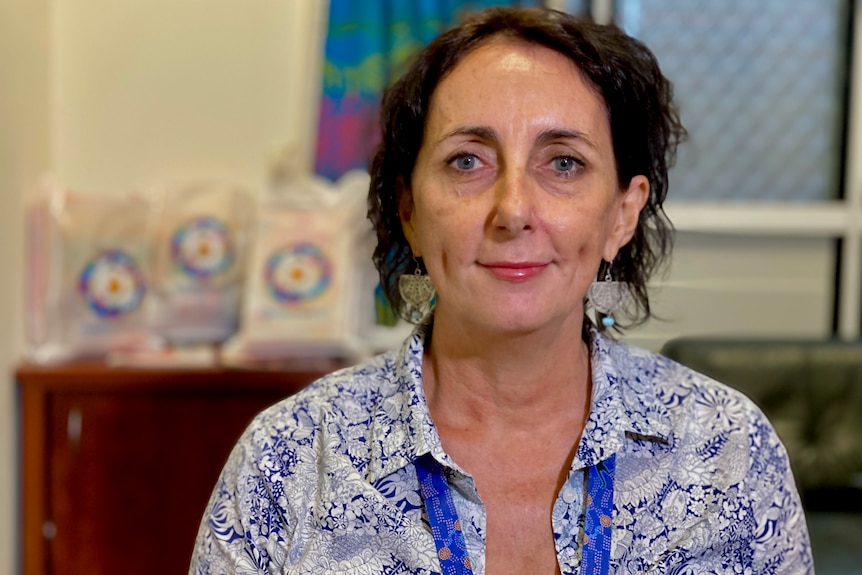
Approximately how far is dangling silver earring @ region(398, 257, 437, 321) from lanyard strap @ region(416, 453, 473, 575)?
275 millimetres

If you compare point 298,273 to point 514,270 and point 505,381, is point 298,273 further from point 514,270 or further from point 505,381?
point 514,270

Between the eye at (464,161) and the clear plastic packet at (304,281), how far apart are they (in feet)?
3.96

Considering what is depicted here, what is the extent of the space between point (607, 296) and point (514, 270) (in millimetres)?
275

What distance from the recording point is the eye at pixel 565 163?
4.15ft

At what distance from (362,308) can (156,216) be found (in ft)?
2.06

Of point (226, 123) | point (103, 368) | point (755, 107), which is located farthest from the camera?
point (755, 107)

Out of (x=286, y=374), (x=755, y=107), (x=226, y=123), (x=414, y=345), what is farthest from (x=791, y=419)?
(x=226, y=123)

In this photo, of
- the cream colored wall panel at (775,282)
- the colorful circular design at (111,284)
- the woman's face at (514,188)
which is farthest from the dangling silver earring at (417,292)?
the cream colored wall panel at (775,282)

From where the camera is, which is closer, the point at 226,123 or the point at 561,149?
the point at 561,149

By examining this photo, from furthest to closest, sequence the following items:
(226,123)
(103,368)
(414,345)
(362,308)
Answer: (226,123)
(362,308)
(103,368)
(414,345)

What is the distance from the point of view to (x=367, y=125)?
2709 millimetres

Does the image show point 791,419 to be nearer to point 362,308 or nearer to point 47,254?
point 362,308

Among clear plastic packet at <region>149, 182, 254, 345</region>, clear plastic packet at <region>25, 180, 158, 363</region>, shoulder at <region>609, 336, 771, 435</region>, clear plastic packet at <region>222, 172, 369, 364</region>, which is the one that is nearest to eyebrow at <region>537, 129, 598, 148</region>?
shoulder at <region>609, 336, 771, 435</region>

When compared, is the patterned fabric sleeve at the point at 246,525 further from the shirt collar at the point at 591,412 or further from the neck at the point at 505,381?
the neck at the point at 505,381
